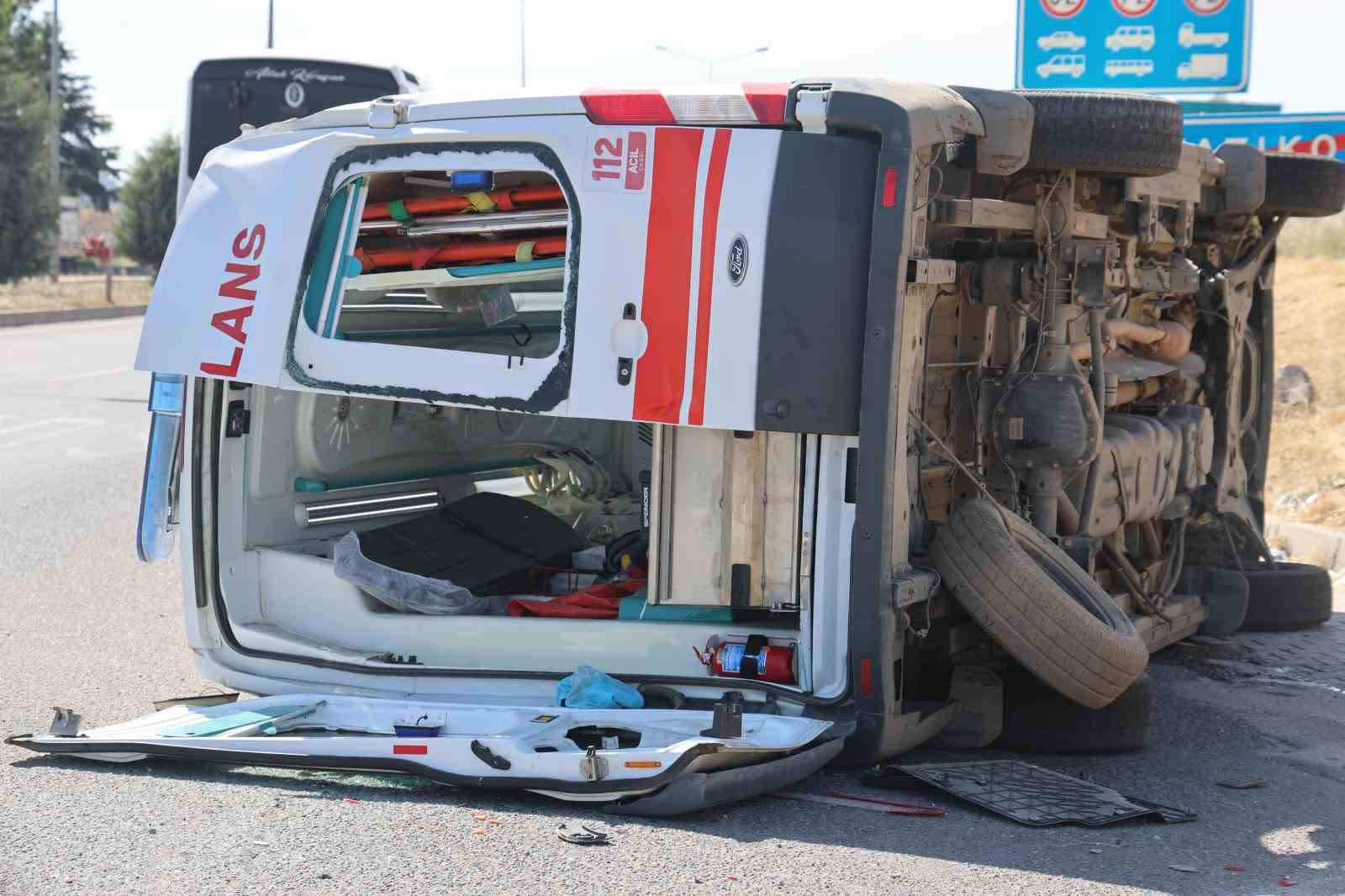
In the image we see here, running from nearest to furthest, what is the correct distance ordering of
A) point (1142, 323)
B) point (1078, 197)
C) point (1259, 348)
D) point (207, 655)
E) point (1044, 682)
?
point (1044, 682), point (207, 655), point (1078, 197), point (1142, 323), point (1259, 348)

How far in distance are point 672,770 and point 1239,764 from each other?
2136 mm

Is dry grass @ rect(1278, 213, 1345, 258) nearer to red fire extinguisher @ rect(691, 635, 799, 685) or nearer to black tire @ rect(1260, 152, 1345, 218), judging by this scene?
black tire @ rect(1260, 152, 1345, 218)

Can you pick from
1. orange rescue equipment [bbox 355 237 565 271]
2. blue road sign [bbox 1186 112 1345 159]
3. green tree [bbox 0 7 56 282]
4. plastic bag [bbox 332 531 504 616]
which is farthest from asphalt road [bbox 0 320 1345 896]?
green tree [bbox 0 7 56 282]

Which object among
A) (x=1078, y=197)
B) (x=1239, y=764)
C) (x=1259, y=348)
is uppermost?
(x=1078, y=197)

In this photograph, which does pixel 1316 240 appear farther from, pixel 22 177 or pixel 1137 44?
pixel 22 177

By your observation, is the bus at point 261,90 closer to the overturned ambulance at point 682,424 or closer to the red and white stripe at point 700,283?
the overturned ambulance at point 682,424

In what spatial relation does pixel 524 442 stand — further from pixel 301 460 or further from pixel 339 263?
pixel 339 263

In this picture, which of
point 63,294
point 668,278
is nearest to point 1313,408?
point 668,278

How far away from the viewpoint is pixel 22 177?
4031 cm

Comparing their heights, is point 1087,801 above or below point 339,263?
below

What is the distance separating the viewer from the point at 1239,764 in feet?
17.5

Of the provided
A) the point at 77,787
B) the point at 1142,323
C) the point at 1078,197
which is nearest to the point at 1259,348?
the point at 1142,323

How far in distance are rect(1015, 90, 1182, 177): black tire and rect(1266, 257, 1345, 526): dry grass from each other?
19.3 feet

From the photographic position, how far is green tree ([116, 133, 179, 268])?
4972 cm
